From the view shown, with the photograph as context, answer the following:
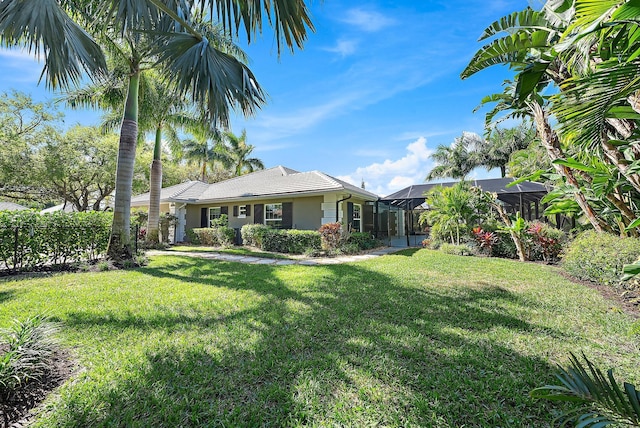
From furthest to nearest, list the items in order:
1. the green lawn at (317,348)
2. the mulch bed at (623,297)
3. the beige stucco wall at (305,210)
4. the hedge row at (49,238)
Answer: the beige stucco wall at (305,210), the hedge row at (49,238), the mulch bed at (623,297), the green lawn at (317,348)

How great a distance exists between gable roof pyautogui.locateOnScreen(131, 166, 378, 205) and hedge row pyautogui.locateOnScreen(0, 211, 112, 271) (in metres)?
6.89

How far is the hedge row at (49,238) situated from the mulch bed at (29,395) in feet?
21.2

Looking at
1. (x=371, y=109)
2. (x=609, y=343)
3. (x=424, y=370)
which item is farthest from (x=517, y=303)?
(x=371, y=109)

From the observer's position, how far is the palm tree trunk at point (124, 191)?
8.44 metres

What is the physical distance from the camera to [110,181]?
19547 mm

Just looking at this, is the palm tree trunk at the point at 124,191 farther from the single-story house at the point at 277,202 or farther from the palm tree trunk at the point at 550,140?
the palm tree trunk at the point at 550,140

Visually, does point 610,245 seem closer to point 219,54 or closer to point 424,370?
point 424,370

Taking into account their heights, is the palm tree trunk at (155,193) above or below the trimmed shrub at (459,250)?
above

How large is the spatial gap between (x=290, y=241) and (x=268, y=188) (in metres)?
4.28

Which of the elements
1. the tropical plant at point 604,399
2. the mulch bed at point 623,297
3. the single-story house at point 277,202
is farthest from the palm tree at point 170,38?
the single-story house at point 277,202

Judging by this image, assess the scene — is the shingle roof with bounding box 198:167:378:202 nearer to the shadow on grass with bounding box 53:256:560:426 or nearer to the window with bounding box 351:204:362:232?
the window with bounding box 351:204:362:232

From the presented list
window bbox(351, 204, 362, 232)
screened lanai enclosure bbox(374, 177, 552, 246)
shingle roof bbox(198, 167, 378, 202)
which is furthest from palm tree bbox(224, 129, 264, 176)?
window bbox(351, 204, 362, 232)

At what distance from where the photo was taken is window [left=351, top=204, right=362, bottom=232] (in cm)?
1476

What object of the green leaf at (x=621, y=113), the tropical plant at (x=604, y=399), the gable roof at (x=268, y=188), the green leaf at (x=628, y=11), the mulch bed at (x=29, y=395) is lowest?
the mulch bed at (x=29, y=395)
